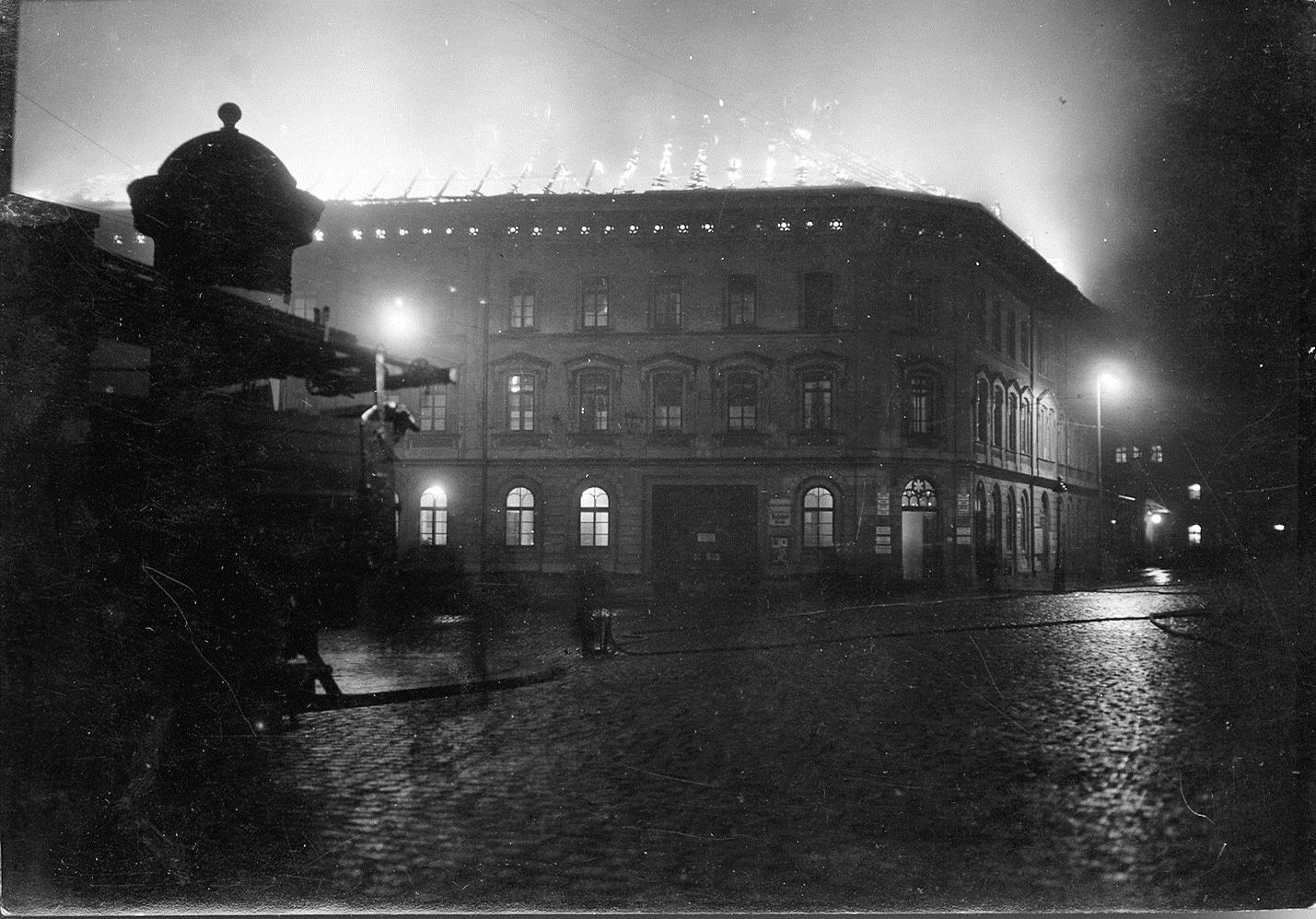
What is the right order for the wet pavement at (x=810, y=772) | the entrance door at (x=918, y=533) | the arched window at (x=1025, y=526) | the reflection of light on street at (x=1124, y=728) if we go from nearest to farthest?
the wet pavement at (x=810, y=772), the reflection of light on street at (x=1124, y=728), the entrance door at (x=918, y=533), the arched window at (x=1025, y=526)

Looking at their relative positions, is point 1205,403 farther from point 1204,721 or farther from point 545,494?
point 545,494

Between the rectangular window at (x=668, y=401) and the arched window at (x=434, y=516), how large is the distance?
41.0 inches

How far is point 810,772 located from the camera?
3.10 metres

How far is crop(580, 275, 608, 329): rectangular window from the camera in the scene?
3309mm

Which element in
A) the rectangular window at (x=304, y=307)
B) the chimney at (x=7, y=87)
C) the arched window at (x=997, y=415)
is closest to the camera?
the chimney at (x=7, y=87)

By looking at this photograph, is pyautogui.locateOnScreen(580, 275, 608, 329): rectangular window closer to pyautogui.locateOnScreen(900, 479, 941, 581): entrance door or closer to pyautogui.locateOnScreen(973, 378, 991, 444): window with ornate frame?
pyautogui.locateOnScreen(900, 479, 941, 581): entrance door

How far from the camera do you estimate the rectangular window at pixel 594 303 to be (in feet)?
10.9

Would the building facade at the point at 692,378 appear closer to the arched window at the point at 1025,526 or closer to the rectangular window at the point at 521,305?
the rectangular window at the point at 521,305

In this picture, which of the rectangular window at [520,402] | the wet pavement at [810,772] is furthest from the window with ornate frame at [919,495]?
the rectangular window at [520,402]

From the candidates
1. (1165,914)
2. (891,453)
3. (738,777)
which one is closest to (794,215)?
(891,453)

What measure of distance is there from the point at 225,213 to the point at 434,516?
1.62 m

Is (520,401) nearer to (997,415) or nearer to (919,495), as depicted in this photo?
(919,495)

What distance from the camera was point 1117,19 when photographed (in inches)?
129

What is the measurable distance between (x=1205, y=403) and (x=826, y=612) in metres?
2.22
